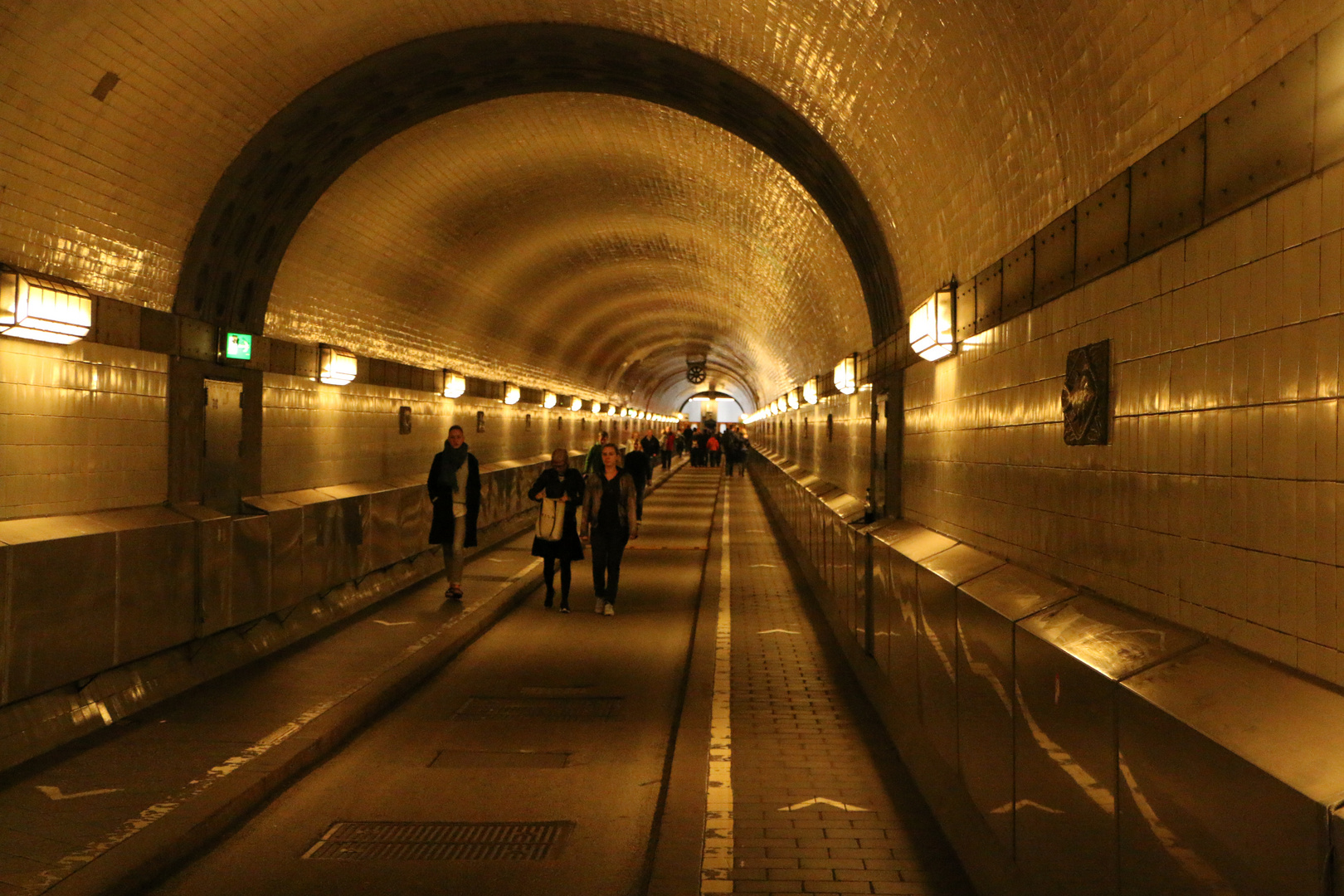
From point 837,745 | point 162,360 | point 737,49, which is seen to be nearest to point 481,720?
point 837,745

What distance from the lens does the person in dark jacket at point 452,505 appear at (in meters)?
12.1

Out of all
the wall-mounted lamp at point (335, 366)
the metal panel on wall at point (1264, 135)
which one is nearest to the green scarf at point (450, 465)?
the wall-mounted lamp at point (335, 366)

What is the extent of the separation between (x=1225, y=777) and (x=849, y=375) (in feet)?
34.5

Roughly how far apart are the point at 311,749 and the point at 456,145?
7.05 metres

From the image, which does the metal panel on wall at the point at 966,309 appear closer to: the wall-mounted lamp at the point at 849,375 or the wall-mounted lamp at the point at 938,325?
the wall-mounted lamp at the point at 938,325

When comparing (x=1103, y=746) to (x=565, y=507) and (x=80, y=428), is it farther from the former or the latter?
(x=565, y=507)

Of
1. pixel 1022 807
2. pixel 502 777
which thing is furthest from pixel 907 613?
pixel 1022 807

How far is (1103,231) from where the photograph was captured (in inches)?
173

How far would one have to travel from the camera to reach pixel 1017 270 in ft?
19.0

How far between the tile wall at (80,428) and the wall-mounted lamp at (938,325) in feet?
17.7

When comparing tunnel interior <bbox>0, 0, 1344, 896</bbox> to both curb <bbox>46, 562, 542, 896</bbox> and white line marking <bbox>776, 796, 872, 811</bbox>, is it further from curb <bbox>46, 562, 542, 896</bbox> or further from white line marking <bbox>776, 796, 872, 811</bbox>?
curb <bbox>46, 562, 542, 896</bbox>

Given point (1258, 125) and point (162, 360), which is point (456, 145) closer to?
point (162, 360)

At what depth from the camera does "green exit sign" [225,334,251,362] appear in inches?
376

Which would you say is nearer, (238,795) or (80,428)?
(238,795)
